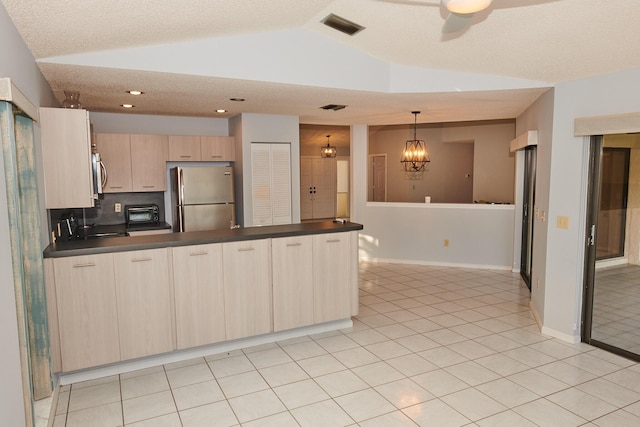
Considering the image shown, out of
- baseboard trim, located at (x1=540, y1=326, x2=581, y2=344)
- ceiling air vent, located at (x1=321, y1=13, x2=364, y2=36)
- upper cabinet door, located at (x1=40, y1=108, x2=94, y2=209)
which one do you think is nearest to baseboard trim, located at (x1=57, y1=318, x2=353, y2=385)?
upper cabinet door, located at (x1=40, y1=108, x2=94, y2=209)

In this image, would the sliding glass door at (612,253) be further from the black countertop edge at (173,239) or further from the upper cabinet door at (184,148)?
the upper cabinet door at (184,148)

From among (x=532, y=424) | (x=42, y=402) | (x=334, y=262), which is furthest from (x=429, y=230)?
(x=42, y=402)

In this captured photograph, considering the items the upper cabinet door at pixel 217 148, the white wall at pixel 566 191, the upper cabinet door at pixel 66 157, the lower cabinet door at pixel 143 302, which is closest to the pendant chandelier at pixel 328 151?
the upper cabinet door at pixel 217 148

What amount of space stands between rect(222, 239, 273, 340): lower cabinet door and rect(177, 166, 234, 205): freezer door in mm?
2188

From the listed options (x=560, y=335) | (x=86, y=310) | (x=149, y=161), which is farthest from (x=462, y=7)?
(x=149, y=161)

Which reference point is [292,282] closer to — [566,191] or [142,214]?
[566,191]

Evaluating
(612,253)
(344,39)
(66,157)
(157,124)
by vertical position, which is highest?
(344,39)

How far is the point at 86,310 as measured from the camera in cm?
309

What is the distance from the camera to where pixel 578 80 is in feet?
12.1

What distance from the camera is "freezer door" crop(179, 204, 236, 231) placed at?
217 inches

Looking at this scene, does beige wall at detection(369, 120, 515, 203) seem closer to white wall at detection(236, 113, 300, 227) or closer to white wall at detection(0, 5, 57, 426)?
white wall at detection(236, 113, 300, 227)

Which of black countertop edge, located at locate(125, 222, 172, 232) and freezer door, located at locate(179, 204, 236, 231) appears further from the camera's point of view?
freezer door, located at locate(179, 204, 236, 231)

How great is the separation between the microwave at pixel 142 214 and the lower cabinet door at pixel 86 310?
102 inches

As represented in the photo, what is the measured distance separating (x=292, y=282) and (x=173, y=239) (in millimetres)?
1138
